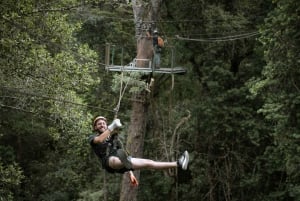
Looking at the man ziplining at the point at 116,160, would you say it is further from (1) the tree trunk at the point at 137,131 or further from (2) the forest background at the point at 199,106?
(1) the tree trunk at the point at 137,131

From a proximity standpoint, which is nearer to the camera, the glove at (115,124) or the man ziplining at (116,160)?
the glove at (115,124)

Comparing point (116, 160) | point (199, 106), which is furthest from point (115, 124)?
point (199, 106)

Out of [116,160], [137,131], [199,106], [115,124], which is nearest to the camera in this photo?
[115,124]

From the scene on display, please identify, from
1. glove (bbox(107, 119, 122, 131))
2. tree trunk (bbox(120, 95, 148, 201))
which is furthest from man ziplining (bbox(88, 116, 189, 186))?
tree trunk (bbox(120, 95, 148, 201))

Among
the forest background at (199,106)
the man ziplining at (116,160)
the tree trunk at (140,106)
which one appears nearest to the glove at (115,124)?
the man ziplining at (116,160)

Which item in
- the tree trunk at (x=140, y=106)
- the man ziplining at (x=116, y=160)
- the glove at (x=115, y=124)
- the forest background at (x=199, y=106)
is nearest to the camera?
the glove at (x=115, y=124)

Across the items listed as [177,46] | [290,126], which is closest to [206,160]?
[177,46]

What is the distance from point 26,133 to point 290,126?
31.0 feet

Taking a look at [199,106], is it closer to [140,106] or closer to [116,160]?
[140,106]

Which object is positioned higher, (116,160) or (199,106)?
(199,106)

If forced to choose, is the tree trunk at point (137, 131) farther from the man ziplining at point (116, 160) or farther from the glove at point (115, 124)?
the glove at point (115, 124)

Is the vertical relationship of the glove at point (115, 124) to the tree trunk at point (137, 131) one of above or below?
above

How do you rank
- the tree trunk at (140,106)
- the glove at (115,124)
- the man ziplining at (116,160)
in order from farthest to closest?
the tree trunk at (140,106)
the man ziplining at (116,160)
the glove at (115,124)

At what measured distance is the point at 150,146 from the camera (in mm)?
14750
